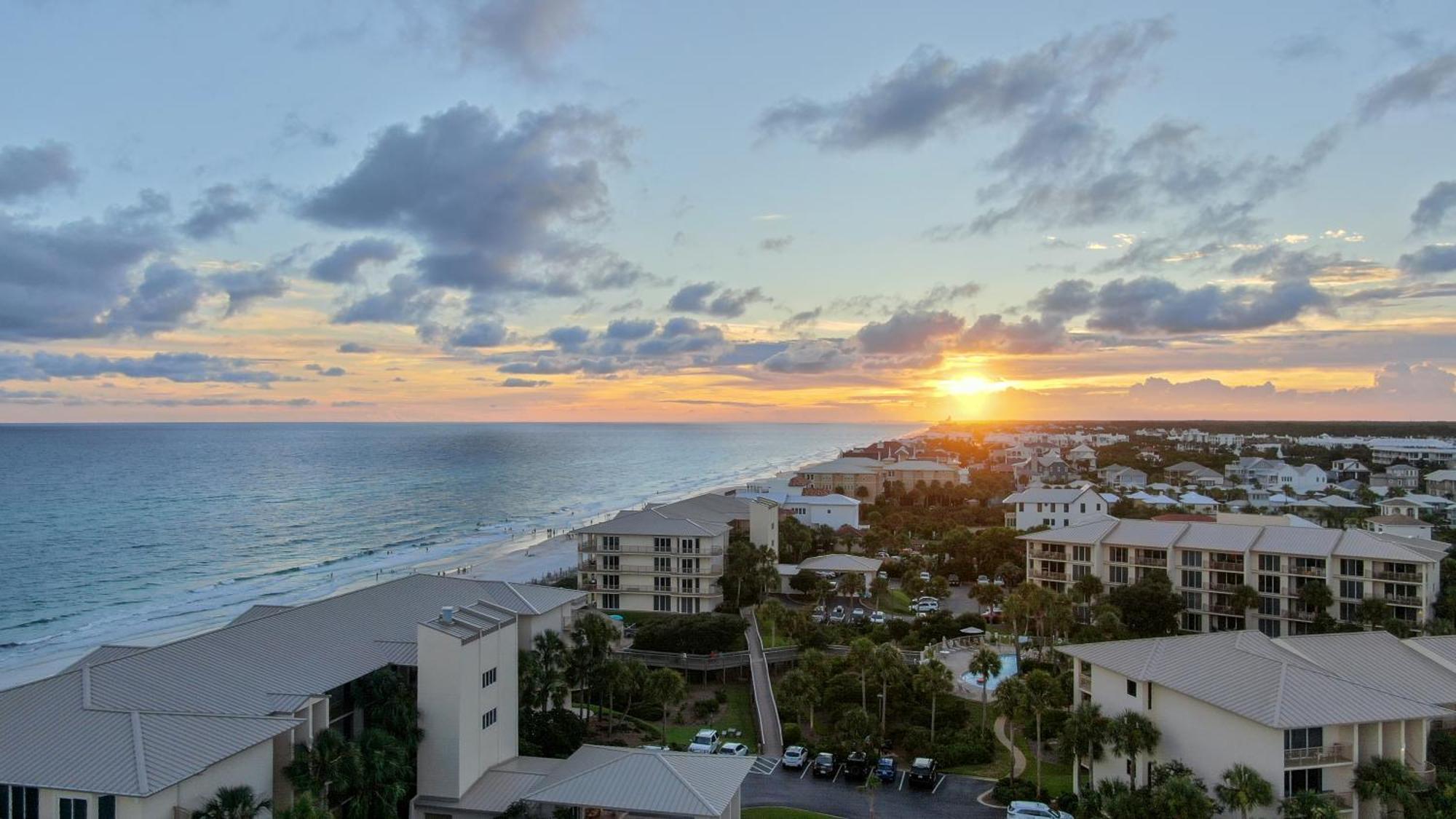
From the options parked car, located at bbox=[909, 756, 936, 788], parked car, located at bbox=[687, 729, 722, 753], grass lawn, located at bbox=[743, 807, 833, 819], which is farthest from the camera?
parked car, located at bbox=[687, 729, 722, 753]

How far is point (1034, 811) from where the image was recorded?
105 feet

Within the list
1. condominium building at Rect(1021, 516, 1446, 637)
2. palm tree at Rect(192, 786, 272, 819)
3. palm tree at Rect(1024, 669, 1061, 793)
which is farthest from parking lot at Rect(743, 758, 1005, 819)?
condominium building at Rect(1021, 516, 1446, 637)

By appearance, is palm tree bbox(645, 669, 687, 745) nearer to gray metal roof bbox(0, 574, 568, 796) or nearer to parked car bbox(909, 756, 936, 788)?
gray metal roof bbox(0, 574, 568, 796)

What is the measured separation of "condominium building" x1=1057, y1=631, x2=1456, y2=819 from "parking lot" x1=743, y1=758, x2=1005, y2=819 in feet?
15.1

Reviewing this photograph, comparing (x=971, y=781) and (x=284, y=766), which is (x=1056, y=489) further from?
(x=284, y=766)

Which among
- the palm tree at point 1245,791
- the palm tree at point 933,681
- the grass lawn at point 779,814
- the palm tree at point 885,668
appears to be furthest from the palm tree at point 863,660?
the palm tree at point 1245,791

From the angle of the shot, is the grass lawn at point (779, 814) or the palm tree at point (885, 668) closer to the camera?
the grass lawn at point (779, 814)

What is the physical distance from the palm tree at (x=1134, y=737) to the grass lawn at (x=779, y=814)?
1037 cm

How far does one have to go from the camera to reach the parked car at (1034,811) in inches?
1256

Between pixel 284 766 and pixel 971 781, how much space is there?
2574cm

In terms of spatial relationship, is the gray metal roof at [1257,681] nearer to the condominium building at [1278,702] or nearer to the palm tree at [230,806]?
the condominium building at [1278,702]

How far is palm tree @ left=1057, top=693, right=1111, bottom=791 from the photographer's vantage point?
103 ft

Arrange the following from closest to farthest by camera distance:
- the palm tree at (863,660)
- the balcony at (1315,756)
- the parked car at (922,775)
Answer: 1. the balcony at (1315,756)
2. the parked car at (922,775)
3. the palm tree at (863,660)

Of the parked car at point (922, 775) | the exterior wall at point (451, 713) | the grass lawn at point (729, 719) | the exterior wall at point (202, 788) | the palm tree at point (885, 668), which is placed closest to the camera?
the exterior wall at point (202, 788)
